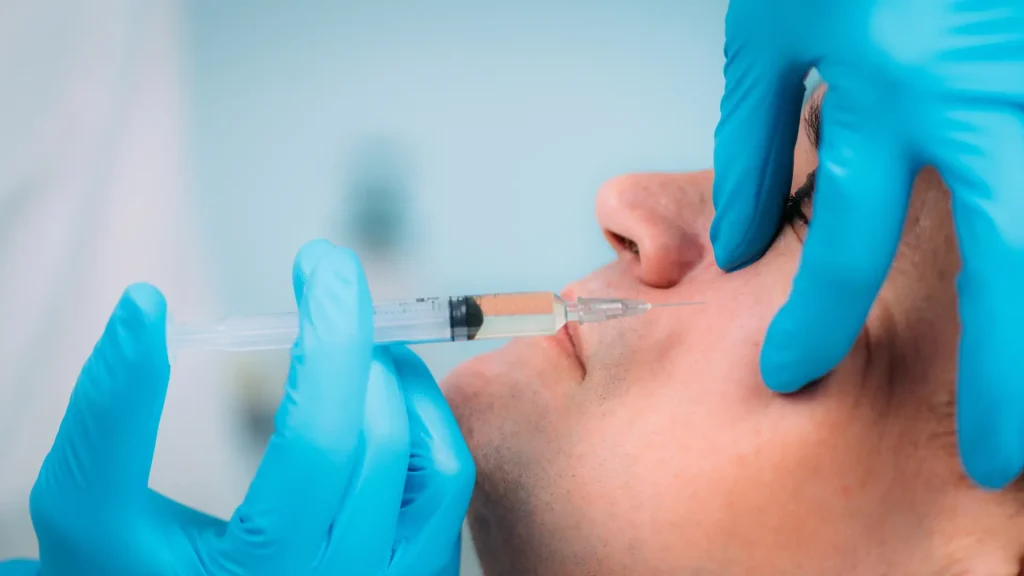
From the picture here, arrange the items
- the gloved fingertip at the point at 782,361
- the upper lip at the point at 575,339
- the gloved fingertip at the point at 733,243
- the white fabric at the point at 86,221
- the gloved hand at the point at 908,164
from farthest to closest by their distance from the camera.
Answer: the white fabric at the point at 86,221 → the upper lip at the point at 575,339 → the gloved fingertip at the point at 733,243 → the gloved fingertip at the point at 782,361 → the gloved hand at the point at 908,164

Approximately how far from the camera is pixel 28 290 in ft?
3.67

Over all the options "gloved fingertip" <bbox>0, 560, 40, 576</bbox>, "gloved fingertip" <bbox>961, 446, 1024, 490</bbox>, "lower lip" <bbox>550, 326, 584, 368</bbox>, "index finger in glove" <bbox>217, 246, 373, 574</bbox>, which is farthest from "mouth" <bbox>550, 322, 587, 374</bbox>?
"gloved fingertip" <bbox>0, 560, 40, 576</bbox>

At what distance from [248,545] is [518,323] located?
1.00ft

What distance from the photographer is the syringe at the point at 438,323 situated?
752mm

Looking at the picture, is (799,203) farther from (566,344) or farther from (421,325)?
(421,325)

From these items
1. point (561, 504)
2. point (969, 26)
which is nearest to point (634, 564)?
point (561, 504)

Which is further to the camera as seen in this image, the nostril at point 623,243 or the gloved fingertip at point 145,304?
the nostril at point 623,243

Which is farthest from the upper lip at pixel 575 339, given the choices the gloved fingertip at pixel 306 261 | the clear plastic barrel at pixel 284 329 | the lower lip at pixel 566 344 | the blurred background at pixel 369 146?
the blurred background at pixel 369 146

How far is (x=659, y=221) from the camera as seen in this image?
0.81 meters

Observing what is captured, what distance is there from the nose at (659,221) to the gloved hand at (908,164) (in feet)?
0.57

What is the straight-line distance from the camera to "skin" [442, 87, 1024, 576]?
2.13ft

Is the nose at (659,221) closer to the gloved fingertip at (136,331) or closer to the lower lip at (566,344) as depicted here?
the lower lip at (566,344)

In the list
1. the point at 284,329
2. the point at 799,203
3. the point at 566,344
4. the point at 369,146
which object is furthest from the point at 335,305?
the point at 369,146

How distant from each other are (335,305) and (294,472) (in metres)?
0.14
